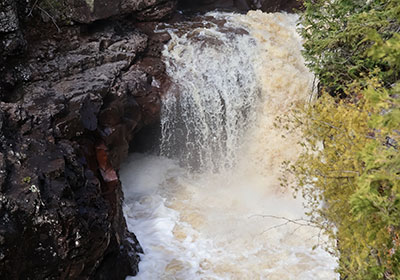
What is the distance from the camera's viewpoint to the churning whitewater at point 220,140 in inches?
453

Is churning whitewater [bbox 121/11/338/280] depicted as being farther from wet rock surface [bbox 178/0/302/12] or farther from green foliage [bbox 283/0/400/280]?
green foliage [bbox 283/0/400/280]

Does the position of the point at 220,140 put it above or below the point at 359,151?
below

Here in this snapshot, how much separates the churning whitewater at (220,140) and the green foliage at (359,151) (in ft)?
8.95

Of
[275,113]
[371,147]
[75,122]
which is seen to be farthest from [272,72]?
[371,147]

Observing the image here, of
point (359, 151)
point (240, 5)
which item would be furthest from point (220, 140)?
point (359, 151)

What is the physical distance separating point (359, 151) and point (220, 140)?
854 centimetres

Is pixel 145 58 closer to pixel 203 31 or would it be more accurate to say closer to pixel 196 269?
pixel 203 31

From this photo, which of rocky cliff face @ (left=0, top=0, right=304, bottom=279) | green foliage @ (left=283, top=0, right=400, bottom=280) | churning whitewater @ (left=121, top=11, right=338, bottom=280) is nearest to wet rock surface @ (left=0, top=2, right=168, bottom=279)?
rocky cliff face @ (left=0, top=0, right=304, bottom=279)

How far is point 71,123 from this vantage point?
961cm

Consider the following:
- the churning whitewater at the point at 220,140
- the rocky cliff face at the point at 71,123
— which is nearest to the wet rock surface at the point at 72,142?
the rocky cliff face at the point at 71,123

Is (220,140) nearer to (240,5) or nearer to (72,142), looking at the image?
(72,142)

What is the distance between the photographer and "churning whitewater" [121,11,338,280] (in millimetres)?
11500

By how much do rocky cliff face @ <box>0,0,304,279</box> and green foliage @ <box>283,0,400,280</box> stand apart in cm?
384

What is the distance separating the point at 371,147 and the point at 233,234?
674 cm
